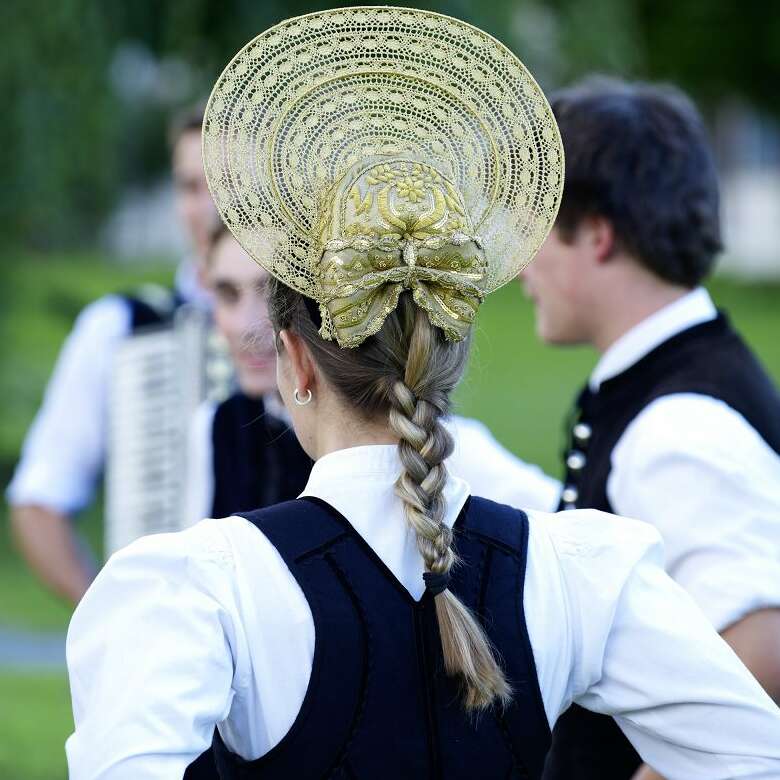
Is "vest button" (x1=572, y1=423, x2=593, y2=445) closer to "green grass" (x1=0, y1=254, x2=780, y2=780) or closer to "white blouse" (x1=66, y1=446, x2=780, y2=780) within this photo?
"green grass" (x1=0, y1=254, x2=780, y2=780)

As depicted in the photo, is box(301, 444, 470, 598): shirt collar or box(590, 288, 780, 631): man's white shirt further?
box(590, 288, 780, 631): man's white shirt

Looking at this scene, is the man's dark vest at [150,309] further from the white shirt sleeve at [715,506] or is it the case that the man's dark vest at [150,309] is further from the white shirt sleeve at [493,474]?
the white shirt sleeve at [715,506]

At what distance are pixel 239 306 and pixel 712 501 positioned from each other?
136cm

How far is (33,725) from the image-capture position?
591cm

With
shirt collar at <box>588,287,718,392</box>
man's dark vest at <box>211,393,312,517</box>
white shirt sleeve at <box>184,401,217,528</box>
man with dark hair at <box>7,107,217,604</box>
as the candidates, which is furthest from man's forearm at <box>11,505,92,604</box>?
shirt collar at <box>588,287,718,392</box>

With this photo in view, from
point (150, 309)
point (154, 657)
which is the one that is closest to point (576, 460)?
point (154, 657)

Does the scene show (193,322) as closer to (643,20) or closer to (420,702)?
(420,702)

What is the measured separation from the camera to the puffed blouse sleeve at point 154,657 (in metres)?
1.52

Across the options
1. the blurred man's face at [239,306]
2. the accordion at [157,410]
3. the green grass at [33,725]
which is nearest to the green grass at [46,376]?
the green grass at [33,725]

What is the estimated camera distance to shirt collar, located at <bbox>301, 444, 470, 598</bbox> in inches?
69.0

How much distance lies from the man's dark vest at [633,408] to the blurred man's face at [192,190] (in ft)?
5.80

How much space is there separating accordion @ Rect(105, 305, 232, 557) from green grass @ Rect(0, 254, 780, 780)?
2.73 ft

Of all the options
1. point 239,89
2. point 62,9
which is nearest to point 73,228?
point 62,9

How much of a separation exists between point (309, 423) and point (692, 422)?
83cm
